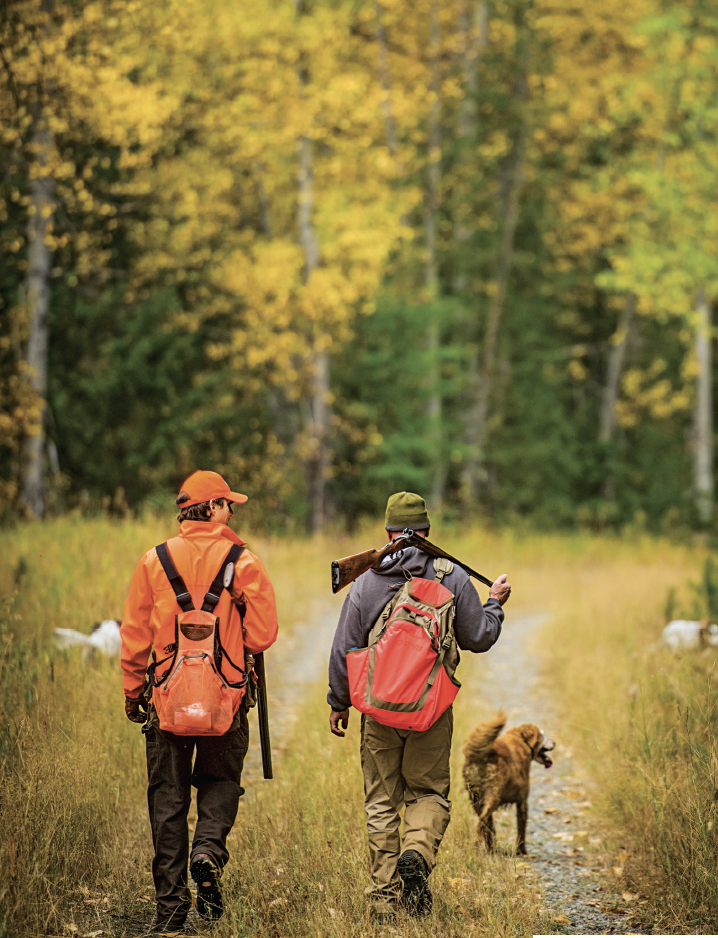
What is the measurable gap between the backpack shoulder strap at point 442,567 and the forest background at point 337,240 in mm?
9276

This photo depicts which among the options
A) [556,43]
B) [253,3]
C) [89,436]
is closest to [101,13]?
[253,3]

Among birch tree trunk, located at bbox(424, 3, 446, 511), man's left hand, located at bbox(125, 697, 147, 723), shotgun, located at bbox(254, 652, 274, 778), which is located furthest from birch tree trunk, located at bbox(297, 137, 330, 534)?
man's left hand, located at bbox(125, 697, 147, 723)

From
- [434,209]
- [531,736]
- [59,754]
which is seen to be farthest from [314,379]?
Result: [59,754]

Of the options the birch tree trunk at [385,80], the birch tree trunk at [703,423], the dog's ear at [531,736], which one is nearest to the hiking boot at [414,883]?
the dog's ear at [531,736]

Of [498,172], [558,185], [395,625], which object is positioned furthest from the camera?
[558,185]

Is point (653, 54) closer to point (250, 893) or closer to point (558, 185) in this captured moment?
point (558, 185)

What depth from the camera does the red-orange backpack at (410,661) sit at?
4277 mm

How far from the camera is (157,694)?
4.32 meters

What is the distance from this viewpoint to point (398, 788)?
4.59 meters

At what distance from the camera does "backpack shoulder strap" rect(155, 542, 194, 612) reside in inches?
169

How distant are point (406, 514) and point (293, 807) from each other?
202cm

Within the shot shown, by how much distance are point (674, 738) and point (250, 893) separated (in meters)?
2.75

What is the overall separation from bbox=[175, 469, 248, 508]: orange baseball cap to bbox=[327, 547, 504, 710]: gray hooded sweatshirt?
2.23 feet

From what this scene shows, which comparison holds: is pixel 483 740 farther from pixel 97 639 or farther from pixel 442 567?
pixel 97 639
